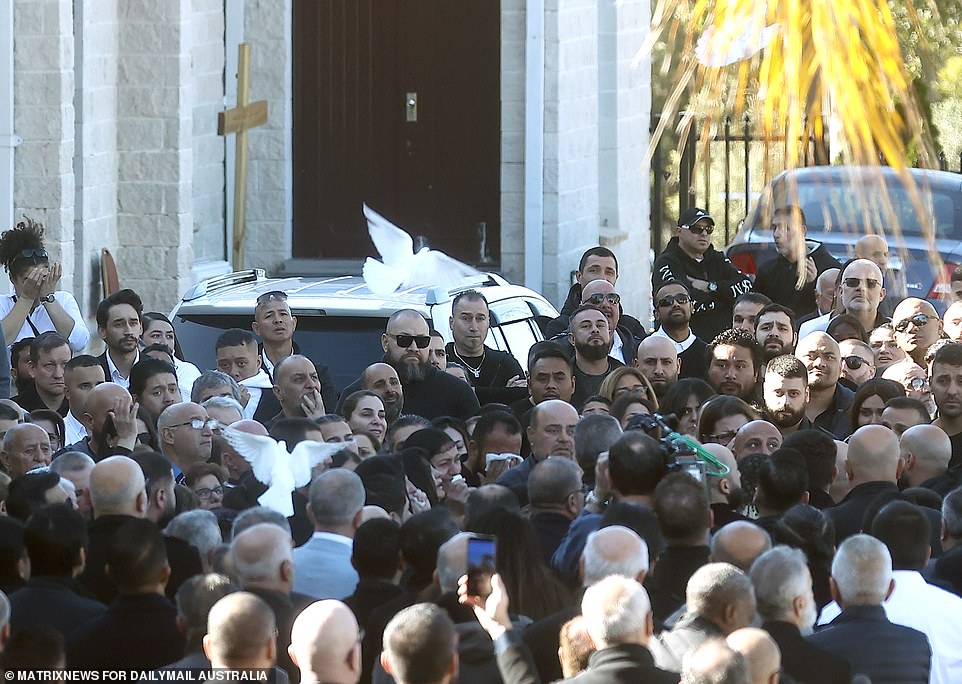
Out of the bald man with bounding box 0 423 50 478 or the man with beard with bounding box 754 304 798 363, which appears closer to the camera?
the bald man with bounding box 0 423 50 478

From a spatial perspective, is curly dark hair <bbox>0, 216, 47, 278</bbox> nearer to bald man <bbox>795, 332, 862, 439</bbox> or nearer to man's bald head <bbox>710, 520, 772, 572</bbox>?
bald man <bbox>795, 332, 862, 439</bbox>

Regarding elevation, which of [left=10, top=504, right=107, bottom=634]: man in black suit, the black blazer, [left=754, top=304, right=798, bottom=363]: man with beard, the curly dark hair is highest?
the curly dark hair

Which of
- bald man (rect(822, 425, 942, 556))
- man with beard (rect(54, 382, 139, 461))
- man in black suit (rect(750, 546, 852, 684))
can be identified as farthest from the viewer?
man with beard (rect(54, 382, 139, 461))

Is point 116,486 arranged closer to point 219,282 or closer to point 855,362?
point 855,362

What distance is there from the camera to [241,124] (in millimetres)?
13852

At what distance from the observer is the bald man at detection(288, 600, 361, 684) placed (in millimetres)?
4199

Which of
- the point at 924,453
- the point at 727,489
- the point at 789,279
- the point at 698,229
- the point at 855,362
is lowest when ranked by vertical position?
the point at 727,489

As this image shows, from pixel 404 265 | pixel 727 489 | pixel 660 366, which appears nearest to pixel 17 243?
pixel 404 265

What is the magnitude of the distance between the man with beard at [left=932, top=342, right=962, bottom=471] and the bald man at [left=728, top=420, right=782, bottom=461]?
1103mm

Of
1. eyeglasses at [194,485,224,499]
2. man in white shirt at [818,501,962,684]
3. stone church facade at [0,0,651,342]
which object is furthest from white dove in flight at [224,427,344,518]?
stone church facade at [0,0,651,342]

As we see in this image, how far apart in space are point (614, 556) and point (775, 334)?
444 centimetres

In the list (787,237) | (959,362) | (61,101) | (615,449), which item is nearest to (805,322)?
(787,237)

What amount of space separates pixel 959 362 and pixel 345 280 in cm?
449

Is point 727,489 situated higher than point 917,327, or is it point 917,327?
point 917,327
